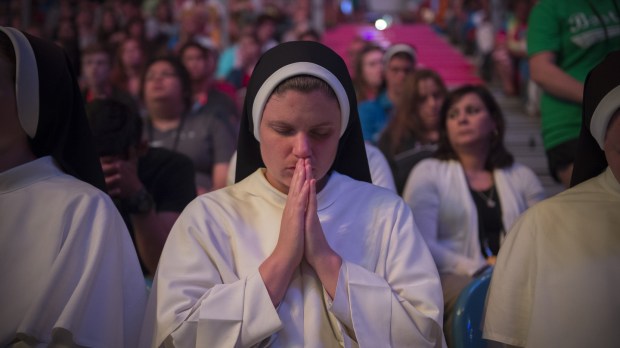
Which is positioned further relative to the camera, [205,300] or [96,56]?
[96,56]

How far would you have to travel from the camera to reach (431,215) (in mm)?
3725

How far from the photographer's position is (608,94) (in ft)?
7.30

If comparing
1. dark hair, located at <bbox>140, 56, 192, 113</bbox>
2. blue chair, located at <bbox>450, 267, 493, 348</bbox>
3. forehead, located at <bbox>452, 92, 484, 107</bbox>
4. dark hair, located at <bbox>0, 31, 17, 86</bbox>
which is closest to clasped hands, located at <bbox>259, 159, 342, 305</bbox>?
blue chair, located at <bbox>450, 267, 493, 348</bbox>

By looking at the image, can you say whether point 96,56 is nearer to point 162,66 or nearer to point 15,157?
point 162,66

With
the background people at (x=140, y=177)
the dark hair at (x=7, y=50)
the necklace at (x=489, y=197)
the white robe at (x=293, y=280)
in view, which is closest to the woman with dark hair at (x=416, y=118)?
the necklace at (x=489, y=197)

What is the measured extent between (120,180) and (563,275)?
181 cm

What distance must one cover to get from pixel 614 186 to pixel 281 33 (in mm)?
12841

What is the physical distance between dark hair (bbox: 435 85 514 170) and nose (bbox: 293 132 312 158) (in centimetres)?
196

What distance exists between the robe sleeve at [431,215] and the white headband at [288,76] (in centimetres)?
151

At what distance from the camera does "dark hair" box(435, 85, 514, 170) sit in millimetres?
4047

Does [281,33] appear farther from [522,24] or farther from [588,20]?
[588,20]

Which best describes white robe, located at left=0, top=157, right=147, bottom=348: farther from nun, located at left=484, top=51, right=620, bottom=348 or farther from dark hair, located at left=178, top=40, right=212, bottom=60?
dark hair, located at left=178, top=40, right=212, bottom=60

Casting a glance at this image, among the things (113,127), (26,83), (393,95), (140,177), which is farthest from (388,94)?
(26,83)

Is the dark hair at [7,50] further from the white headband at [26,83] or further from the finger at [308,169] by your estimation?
the finger at [308,169]
